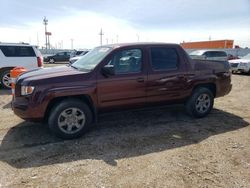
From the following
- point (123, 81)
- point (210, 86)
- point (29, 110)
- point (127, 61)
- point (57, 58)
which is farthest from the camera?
point (57, 58)

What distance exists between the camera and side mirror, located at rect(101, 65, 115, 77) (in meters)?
4.59

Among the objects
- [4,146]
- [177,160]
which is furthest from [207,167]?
[4,146]

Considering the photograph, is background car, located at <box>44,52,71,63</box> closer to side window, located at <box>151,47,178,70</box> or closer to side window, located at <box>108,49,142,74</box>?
side window, located at <box>151,47,178,70</box>

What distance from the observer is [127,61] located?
504 cm

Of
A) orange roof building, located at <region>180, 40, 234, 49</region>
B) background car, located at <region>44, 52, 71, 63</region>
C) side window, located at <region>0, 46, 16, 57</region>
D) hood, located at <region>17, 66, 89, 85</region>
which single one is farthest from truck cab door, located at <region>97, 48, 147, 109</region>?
orange roof building, located at <region>180, 40, 234, 49</region>

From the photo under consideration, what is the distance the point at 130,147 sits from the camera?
4402mm

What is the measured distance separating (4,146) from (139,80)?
278 cm

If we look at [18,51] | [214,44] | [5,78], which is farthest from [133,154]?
[214,44]

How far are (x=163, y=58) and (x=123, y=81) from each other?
1.18 metres

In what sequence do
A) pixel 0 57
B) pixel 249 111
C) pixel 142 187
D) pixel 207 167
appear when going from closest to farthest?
pixel 142 187
pixel 207 167
pixel 249 111
pixel 0 57

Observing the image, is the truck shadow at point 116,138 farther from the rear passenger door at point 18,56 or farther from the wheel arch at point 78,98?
the rear passenger door at point 18,56

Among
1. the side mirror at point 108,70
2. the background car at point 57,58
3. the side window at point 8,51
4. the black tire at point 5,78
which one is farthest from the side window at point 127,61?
the background car at point 57,58

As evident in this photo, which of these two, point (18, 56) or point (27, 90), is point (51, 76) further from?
point (18, 56)

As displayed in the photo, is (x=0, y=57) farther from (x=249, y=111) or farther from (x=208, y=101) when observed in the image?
(x=249, y=111)
